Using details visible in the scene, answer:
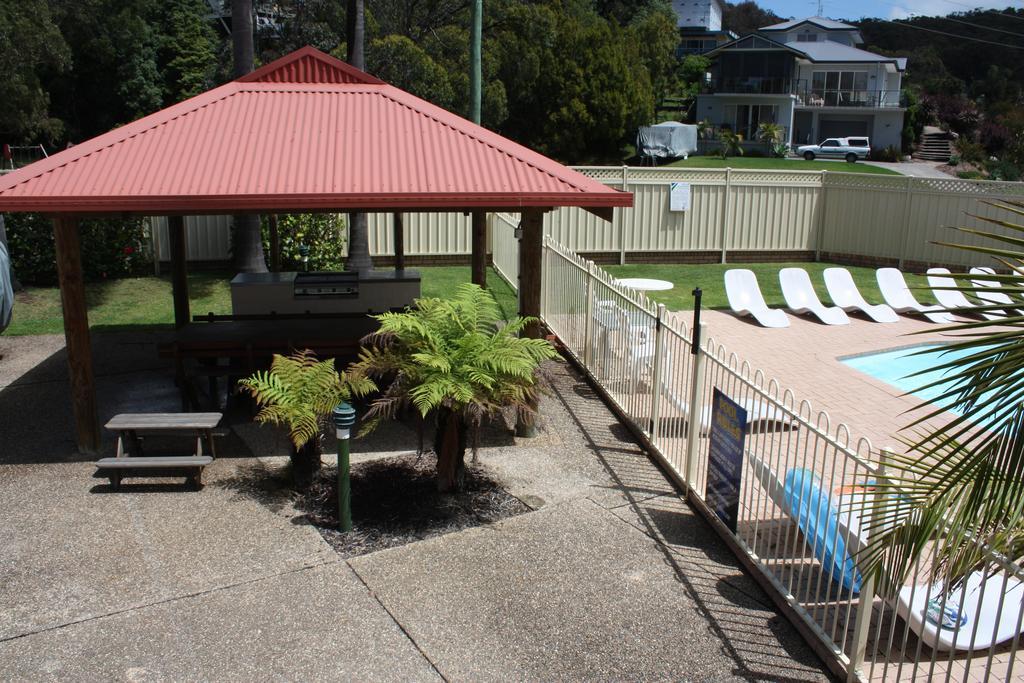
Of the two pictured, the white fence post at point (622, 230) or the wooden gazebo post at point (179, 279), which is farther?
the white fence post at point (622, 230)

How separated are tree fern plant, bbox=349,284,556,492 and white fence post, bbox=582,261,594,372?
2.79m

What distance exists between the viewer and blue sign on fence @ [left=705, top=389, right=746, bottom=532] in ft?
20.7

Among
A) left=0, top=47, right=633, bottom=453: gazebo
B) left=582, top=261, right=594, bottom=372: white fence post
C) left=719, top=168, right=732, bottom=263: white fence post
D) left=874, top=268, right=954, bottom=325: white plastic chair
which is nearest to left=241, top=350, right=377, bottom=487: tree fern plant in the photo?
left=0, top=47, right=633, bottom=453: gazebo

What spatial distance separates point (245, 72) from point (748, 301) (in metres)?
9.37

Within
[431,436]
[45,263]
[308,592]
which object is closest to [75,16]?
[45,263]

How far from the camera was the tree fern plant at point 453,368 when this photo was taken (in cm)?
692

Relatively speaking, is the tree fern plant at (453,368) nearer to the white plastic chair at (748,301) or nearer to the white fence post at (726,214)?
the white plastic chair at (748,301)

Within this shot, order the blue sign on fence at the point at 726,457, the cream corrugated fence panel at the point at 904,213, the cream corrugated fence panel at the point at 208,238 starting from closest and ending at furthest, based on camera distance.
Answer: the blue sign on fence at the point at 726,457 < the cream corrugated fence panel at the point at 208,238 < the cream corrugated fence panel at the point at 904,213

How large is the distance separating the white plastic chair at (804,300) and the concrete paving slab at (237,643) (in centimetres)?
1120

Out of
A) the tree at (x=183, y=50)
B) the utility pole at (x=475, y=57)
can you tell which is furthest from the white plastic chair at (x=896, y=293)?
the tree at (x=183, y=50)

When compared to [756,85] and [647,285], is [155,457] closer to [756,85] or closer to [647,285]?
[647,285]

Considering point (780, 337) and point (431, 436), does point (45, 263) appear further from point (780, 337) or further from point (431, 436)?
point (780, 337)

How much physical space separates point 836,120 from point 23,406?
63691 mm

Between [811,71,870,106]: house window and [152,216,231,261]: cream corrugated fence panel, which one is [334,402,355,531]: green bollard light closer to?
[152,216,231,261]: cream corrugated fence panel
